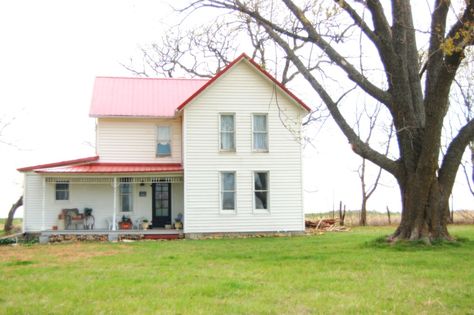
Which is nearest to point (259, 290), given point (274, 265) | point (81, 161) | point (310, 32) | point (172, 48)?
point (274, 265)

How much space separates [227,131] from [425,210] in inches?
385

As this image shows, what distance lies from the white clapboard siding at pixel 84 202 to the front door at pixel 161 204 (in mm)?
183

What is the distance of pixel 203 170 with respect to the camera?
77.6 feet

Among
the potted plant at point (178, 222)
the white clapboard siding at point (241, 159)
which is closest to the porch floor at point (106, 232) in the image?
the potted plant at point (178, 222)

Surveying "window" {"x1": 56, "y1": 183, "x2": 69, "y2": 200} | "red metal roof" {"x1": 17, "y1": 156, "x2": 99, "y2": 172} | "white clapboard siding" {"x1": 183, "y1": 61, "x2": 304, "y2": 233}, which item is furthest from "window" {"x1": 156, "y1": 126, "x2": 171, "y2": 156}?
"window" {"x1": 56, "y1": 183, "x2": 69, "y2": 200}

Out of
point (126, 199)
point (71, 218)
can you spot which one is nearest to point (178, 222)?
point (126, 199)

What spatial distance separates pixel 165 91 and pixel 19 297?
19.4m

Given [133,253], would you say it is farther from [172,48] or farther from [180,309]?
[172,48]

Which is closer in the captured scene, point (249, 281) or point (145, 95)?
point (249, 281)

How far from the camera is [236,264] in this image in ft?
43.8

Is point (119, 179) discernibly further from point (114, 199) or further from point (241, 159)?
point (241, 159)

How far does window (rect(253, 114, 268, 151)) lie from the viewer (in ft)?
79.7

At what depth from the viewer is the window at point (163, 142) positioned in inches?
1009

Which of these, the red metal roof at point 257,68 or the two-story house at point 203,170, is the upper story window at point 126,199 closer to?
the two-story house at point 203,170
